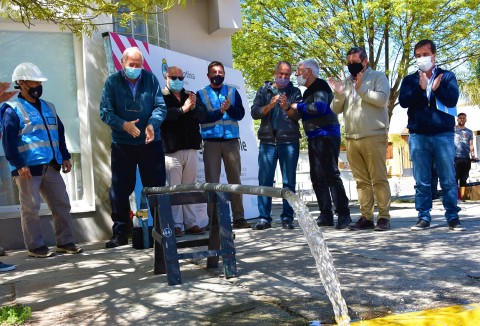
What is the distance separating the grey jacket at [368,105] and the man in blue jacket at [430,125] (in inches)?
9.9

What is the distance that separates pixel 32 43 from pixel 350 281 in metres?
5.63

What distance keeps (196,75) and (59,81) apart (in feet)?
7.06

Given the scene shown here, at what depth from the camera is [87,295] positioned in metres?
4.49

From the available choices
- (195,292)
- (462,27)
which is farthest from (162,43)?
(462,27)

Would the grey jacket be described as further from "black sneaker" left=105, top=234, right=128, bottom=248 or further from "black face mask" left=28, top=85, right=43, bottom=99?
"black face mask" left=28, top=85, right=43, bottom=99

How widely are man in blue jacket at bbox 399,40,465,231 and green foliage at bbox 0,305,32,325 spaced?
15.1 feet

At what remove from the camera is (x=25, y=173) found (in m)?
6.72

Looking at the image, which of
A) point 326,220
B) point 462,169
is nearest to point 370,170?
point 326,220

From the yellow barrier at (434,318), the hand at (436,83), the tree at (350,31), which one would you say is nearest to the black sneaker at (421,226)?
the hand at (436,83)

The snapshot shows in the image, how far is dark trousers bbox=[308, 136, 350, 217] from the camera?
25.7 ft

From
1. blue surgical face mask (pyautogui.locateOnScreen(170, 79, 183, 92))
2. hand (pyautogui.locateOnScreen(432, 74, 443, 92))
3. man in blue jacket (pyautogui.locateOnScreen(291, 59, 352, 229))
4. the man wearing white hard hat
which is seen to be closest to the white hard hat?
the man wearing white hard hat

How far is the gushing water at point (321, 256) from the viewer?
10.2 feet

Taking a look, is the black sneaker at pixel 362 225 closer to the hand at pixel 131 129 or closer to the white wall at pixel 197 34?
the hand at pixel 131 129

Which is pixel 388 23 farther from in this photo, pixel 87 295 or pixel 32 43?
pixel 87 295
